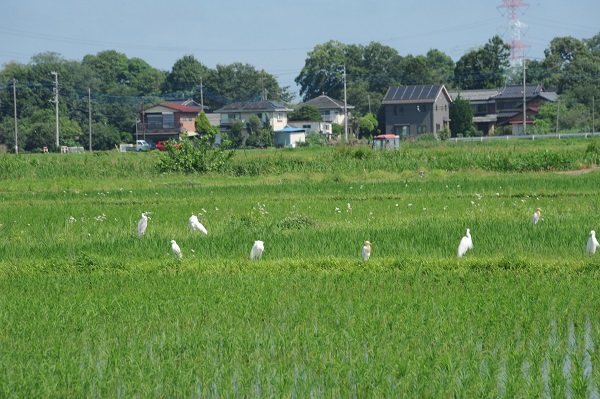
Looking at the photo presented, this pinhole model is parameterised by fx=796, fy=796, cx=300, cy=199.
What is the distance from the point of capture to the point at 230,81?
8000 centimetres

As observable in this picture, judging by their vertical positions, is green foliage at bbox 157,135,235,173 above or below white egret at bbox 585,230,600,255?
above

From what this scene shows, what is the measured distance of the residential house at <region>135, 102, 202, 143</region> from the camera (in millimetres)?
63562

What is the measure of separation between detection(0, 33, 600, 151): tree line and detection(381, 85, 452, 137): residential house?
2514 mm

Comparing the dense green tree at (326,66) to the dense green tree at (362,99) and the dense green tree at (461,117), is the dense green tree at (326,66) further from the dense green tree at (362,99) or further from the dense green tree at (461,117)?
the dense green tree at (461,117)

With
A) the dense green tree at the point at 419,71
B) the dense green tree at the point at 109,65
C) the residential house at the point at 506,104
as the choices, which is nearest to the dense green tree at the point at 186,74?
the dense green tree at the point at 109,65

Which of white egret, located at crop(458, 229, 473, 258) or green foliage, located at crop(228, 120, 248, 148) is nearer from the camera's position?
white egret, located at crop(458, 229, 473, 258)

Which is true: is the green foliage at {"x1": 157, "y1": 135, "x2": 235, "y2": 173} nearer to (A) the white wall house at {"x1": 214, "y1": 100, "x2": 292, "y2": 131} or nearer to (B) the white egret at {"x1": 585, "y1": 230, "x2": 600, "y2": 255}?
(B) the white egret at {"x1": 585, "y1": 230, "x2": 600, "y2": 255}

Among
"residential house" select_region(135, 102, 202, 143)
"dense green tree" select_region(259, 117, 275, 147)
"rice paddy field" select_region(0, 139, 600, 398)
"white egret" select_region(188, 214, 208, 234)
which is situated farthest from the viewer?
"residential house" select_region(135, 102, 202, 143)

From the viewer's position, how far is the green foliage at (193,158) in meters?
30.5

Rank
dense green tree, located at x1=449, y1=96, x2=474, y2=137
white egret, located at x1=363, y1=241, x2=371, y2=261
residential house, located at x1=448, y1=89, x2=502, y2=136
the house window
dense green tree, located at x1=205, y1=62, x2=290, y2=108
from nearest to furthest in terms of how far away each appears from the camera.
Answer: white egret, located at x1=363, y1=241, x2=371, y2=261, dense green tree, located at x1=449, y1=96, x2=474, y2=137, the house window, residential house, located at x1=448, y1=89, x2=502, y2=136, dense green tree, located at x1=205, y1=62, x2=290, y2=108

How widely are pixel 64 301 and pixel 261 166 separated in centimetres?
2184

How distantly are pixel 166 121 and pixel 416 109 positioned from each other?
19.9 m

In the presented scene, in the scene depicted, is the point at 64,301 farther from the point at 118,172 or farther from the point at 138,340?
the point at 118,172

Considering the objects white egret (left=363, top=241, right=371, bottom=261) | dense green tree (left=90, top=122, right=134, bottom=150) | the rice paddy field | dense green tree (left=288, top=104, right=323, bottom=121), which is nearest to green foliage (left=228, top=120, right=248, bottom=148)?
dense green tree (left=288, top=104, right=323, bottom=121)
